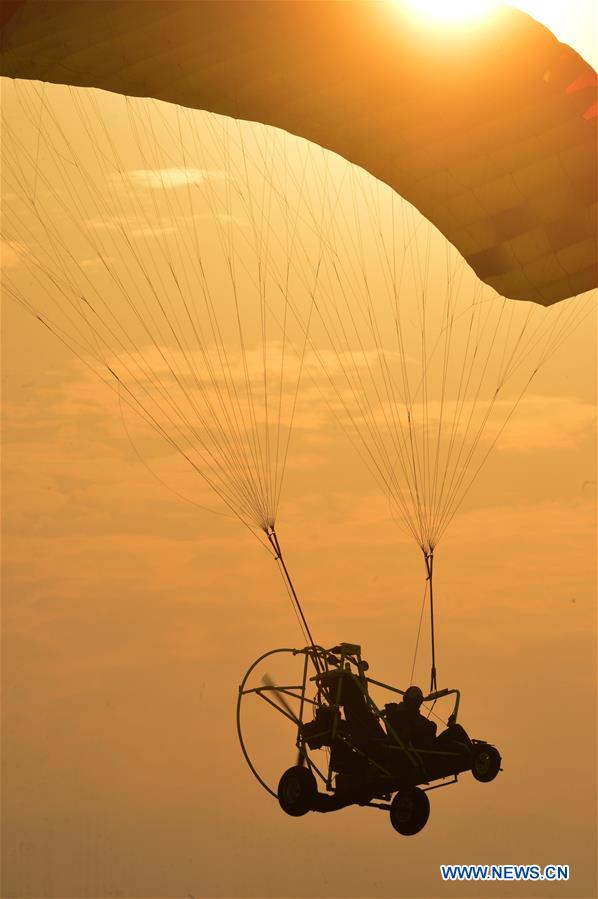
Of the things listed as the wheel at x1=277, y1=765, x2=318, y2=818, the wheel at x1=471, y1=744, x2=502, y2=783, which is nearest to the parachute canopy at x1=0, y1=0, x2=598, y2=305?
the wheel at x1=471, y1=744, x2=502, y2=783

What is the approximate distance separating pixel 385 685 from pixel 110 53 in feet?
24.4

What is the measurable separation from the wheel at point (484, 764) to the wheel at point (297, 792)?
1.66 meters

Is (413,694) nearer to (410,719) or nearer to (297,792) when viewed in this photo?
(410,719)

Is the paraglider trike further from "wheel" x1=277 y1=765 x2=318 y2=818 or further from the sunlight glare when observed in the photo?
the sunlight glare

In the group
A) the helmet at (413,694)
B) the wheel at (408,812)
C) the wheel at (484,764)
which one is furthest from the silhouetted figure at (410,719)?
the wheel at (484,764)

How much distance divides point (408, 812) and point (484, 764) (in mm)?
903

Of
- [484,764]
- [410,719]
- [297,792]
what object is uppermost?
[410,719]

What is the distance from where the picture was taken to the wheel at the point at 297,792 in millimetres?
13359

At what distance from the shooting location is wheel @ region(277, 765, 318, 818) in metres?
13.4

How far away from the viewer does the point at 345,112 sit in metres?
15.9

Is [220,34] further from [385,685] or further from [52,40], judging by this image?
[385,685]

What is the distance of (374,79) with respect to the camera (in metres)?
15.8

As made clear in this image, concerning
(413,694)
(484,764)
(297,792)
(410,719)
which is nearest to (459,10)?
(413,694)

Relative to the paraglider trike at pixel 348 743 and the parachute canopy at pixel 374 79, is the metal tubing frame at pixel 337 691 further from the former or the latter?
the parachute canopy at pixel 374 79
